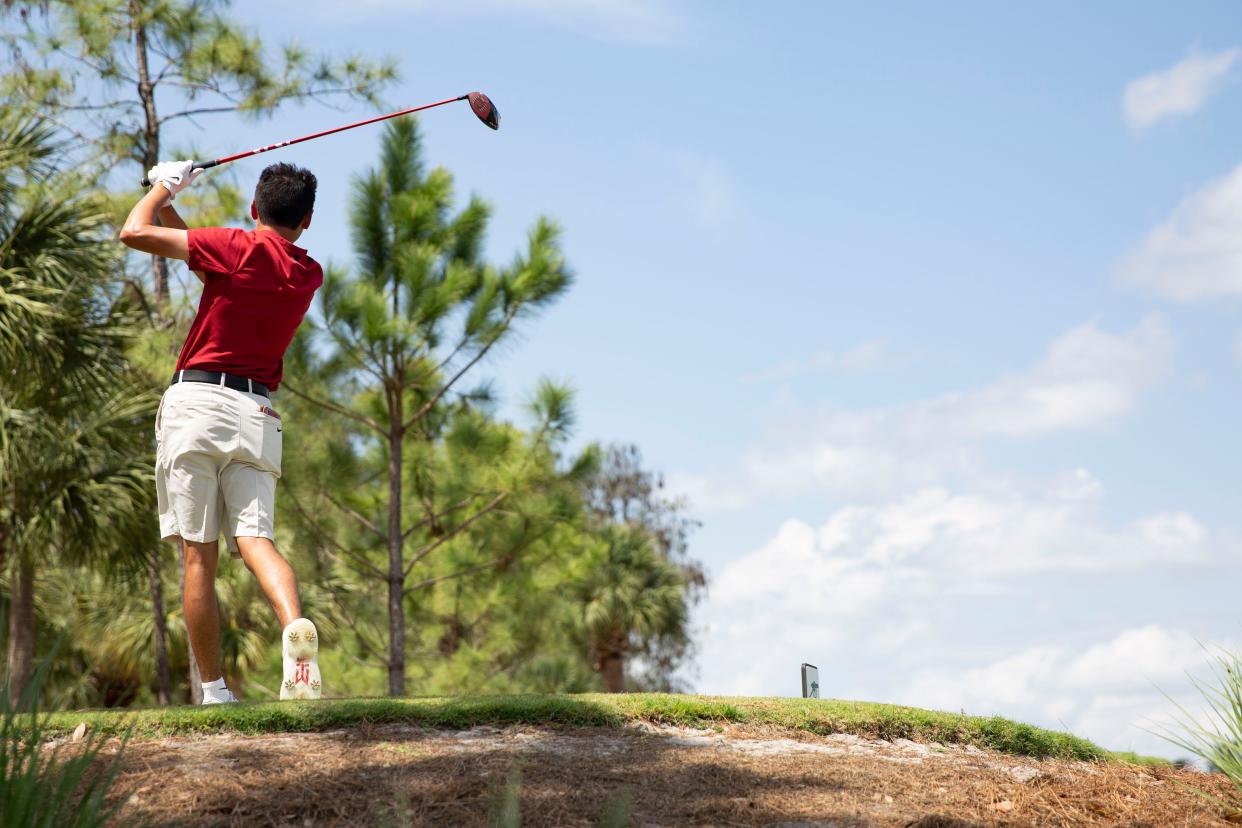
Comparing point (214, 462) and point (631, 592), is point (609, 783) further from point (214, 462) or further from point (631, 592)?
point (631, 592)

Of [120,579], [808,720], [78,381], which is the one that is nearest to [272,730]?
[808,720]

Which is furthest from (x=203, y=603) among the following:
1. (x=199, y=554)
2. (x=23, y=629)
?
(x=23, y=629)

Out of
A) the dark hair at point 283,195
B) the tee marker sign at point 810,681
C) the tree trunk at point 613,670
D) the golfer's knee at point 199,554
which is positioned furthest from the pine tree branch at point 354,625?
the dark hair at point 283,195

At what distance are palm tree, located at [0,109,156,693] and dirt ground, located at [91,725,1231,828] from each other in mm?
10039

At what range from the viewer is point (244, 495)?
Answer: 17.4 ft

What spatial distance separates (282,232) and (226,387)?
0.72 m

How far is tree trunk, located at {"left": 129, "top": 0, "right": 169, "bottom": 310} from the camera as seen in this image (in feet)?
51.2

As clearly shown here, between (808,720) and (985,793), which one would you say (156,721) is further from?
(985,793)

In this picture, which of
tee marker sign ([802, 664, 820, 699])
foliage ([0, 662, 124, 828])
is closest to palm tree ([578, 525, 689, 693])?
tee marker sign ([802, 664, 820, 699])

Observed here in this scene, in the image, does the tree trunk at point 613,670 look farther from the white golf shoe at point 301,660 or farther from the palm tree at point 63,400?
the white golf shoe at point 301,660

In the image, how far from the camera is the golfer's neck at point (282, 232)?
17.7ft

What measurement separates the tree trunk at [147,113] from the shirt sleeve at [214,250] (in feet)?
36.2

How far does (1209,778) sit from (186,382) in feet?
15.4

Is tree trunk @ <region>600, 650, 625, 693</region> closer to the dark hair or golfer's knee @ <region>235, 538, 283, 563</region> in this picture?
golfer's knee @ <region>235, 538, 283, 563</region>
